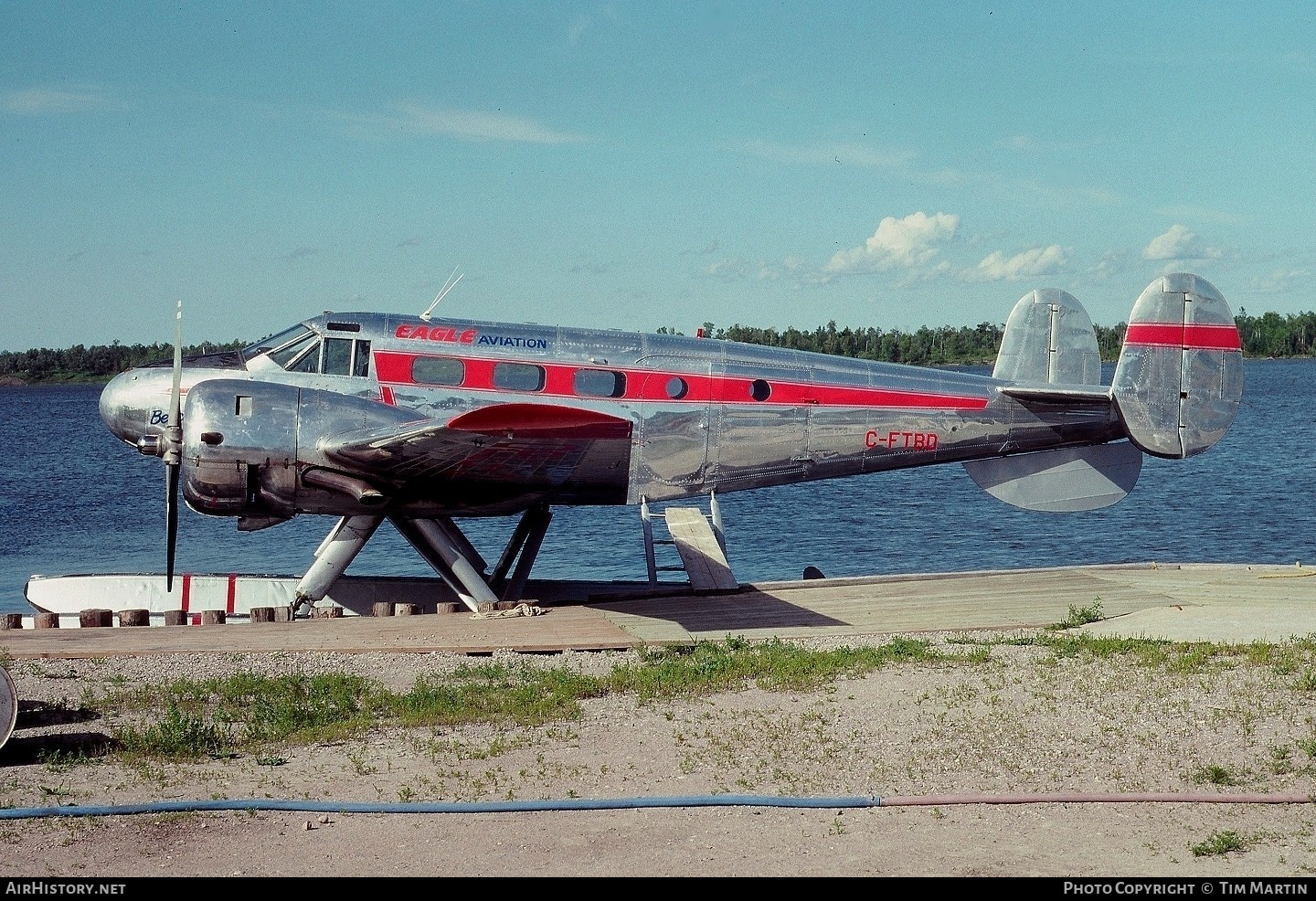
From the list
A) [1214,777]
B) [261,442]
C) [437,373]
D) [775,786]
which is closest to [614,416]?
[437,373]

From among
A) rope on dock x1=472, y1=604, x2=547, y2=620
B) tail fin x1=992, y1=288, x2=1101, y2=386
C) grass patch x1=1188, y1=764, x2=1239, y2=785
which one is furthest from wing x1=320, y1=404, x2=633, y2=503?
grass patch x1=1188, y1=764, x2=1239, y2=785

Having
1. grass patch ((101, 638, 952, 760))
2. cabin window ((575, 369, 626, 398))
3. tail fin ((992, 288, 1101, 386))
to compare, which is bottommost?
grass patch ((101, 638, 952, 760))

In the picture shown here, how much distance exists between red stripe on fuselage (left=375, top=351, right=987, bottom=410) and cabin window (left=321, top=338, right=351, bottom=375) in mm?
367

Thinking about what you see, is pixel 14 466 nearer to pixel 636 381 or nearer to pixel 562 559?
pixel 562 559

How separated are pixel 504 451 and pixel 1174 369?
873 cm

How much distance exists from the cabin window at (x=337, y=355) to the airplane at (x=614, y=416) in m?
0.03

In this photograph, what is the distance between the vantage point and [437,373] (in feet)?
51.4

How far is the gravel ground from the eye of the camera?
7.03 metres

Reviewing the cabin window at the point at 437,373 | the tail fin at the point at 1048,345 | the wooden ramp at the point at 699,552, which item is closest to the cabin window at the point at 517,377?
the cabin window at the point at 437,373

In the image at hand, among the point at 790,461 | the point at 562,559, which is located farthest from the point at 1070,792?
the point at 562,559

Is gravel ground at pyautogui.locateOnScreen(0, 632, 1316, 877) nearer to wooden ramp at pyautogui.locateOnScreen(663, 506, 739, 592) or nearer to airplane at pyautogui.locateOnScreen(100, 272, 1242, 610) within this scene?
airplane at pyautogui.locateOnScreen(100, 272, 1242, 610)

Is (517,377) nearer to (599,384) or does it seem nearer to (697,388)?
(599,384)

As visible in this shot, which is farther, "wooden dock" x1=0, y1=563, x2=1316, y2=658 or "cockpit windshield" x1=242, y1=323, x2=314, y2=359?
"cockpit windshield" x1=242, y1=323, x2=314, y2=359

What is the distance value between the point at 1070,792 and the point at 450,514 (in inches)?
381
